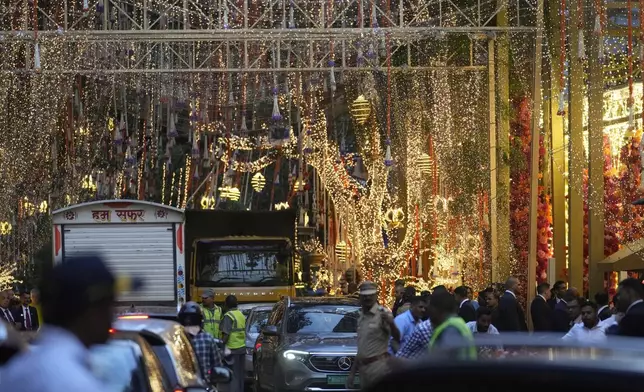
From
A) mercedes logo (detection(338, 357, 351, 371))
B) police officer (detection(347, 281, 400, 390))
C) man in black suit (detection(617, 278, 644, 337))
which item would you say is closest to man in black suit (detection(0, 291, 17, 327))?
mercedes logo (detection(338, 357, 351, 371))

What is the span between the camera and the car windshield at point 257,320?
81.9ft

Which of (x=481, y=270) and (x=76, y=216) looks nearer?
(x=76, y=216)

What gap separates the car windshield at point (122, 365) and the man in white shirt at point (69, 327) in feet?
9.38

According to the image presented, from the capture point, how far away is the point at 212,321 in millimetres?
21891

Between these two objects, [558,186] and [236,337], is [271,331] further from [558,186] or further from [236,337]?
[558,186]

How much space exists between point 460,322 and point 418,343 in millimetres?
1431

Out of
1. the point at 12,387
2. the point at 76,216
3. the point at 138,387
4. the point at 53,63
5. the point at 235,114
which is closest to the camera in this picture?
the point at 12,387

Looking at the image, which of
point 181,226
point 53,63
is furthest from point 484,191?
point 53,63

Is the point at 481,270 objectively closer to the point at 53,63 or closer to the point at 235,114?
the point at 53,63

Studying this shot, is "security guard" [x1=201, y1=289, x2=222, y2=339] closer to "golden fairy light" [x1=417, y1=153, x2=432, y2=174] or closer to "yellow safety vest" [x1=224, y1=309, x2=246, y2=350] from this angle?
"yellow safety vest" [x1=224, y1=309, x2=246, y2=350]

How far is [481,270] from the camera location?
107 feet

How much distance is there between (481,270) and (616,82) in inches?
201

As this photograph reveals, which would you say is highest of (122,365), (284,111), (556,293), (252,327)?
(284,111)

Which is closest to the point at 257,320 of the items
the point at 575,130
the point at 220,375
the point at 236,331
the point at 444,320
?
the point at 236,331
